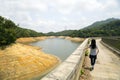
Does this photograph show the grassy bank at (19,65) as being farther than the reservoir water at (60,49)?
No

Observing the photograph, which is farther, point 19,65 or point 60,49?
point 60,49

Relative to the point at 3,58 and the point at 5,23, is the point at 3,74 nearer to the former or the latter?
the point at 3,58

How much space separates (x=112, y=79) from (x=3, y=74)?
16.3 metres

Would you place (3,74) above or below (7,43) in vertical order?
below

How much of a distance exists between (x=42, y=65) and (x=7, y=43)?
29.3 feet

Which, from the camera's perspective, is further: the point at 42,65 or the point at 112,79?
the point at 42,65

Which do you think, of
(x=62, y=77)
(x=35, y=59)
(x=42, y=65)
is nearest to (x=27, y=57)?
(x=35, y=59)

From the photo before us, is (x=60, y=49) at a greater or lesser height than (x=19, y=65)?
lesser

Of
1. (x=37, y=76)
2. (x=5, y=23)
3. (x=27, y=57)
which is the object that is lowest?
(x=37, y=76)

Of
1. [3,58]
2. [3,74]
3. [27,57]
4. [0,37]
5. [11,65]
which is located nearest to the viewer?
[3,74]

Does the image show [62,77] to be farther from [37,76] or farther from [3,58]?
[3,58]

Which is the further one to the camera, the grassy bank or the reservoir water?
the reservoir water

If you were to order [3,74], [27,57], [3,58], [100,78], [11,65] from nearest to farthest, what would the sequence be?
[100,78] < [3,74] < [11,65] < [3,58] < [27,57]

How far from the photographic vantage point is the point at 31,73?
20750mm
